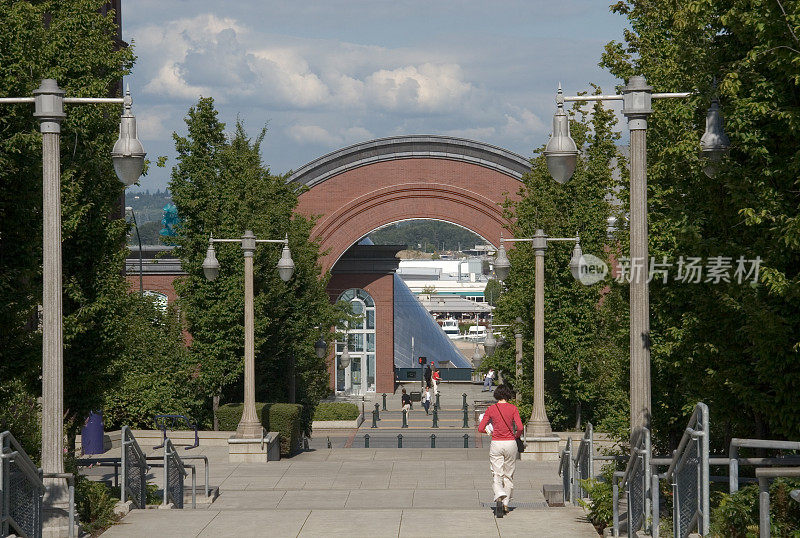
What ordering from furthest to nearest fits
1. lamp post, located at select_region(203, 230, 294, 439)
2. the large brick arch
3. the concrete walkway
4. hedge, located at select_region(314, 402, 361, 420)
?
the large brick arch
hedge, located at select_region(314, 402, 361, 420)
lamp post, located at select_region(203, 230, 294, 439)
the concrete walkway

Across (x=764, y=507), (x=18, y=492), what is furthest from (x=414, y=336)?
(x=764, y=507)

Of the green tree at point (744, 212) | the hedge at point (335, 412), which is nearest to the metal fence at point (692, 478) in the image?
the green tree at point (744, 212)

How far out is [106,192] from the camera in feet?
57.3

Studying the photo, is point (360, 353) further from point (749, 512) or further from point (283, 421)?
point (749, 512)

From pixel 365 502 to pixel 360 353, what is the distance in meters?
49.9

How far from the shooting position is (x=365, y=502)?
16953 mm

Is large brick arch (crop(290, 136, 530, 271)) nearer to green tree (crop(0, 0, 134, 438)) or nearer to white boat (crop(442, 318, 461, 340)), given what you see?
green tree (crop(0, 0, 134, 438))

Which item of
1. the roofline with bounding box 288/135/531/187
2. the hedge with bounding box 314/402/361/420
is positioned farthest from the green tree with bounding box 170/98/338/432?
the roofline with bounding box 288/135/531/187

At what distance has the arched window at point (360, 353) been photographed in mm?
66062

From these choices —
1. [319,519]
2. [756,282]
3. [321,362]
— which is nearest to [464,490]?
[319,519]

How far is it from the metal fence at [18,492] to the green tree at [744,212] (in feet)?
23.9

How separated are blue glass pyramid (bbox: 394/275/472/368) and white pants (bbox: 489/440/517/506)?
6501cm

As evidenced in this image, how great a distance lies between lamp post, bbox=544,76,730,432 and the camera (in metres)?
11.8

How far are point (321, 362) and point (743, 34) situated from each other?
3218cm
